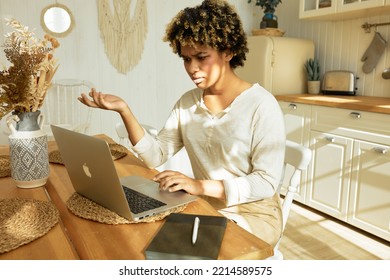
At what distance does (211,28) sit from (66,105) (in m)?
2.33

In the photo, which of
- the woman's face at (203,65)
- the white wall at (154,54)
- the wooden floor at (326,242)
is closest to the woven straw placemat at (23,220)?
the woman's face at (203,65)

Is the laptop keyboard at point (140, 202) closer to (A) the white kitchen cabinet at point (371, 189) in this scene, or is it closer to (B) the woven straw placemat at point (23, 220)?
(B) the woven straw placemat at point (23, 220)

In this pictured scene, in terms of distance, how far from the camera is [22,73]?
0.92 metres

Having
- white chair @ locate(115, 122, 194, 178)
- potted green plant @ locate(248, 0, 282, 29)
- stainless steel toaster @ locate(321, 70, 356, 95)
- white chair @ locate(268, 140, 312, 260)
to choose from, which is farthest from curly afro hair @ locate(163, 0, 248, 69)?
potted green plant @ locate(248, 0, 282, 29)

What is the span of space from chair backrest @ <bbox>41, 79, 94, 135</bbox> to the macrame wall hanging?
38cm

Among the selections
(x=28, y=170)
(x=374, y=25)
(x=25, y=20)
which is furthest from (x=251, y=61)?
(x=28, y=170)

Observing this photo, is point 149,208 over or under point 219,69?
under

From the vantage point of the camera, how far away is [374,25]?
2664 mm

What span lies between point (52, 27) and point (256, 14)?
206cm

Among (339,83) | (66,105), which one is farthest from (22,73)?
(339,83)

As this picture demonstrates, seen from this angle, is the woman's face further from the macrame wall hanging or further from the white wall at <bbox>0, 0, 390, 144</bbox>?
the macrame wall hanging

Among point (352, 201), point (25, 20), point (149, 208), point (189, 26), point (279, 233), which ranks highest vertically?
point (25, 20)

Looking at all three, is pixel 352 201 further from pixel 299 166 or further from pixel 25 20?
pixel 25 20
